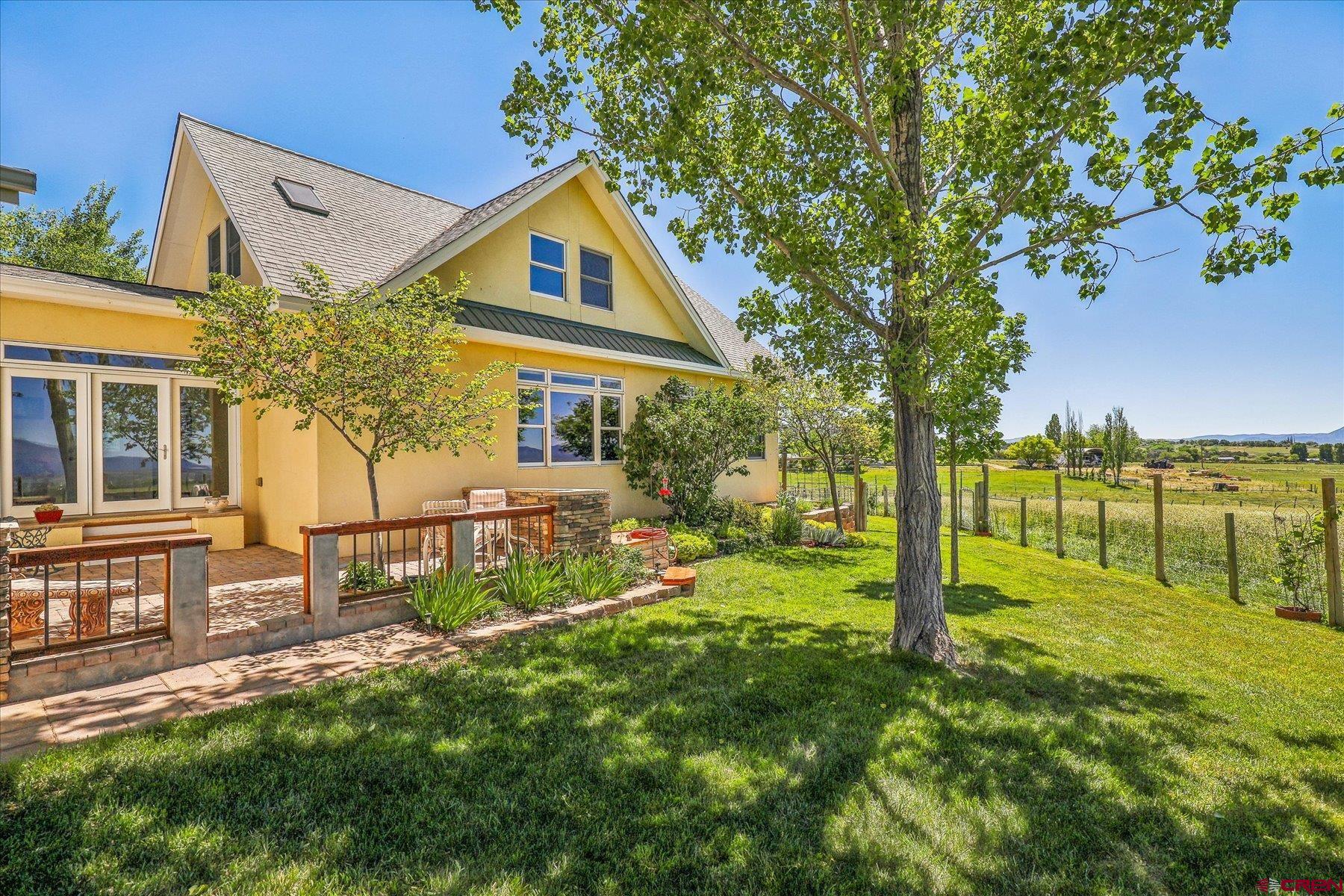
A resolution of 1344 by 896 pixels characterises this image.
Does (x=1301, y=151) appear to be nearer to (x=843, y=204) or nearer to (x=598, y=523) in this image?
(x=843, y=204)

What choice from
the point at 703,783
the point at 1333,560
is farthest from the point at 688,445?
the point at 1333,560

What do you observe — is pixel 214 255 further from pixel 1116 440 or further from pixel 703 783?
pixel 1116 440

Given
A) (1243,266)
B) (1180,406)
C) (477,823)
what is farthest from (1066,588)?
(1180,406)

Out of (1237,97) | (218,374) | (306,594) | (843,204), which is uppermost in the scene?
(1237,97)

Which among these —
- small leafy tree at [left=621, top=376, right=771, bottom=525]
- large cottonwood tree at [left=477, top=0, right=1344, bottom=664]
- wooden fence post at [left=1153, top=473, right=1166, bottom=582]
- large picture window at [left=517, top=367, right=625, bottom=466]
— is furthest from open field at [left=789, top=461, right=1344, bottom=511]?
large cottonwood tree at [left=477, top=0, right=1344, bottom=664]

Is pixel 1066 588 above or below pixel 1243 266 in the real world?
below

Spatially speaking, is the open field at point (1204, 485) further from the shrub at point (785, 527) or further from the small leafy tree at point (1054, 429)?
the small leafy tree at point (1054, 429)

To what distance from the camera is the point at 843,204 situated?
5773mm

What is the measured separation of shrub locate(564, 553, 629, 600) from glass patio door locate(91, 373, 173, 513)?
6.83 metres

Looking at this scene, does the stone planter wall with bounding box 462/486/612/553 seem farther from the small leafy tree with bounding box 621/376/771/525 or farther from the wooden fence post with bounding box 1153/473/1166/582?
the wooden fence post with bounding box 1153/473/1166/582

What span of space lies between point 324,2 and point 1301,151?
12288 millimetres

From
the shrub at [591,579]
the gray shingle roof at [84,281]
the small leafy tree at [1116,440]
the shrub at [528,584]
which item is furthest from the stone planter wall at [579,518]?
the small leafy tree at [1116,440]

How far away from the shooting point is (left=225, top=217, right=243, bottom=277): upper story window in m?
10.2

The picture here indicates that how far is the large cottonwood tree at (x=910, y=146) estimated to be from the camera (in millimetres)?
4262
